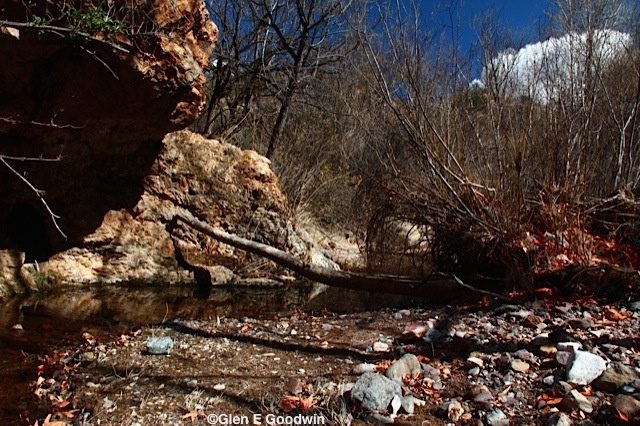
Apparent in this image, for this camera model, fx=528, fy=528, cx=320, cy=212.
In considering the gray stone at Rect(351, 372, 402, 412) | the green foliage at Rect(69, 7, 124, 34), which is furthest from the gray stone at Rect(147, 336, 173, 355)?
the green foliage at Rect(69, 7, 124, 34)

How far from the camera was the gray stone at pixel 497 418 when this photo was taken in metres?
2.60

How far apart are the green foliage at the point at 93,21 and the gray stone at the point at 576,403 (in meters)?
5.06

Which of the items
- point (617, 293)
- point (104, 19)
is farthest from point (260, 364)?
point (104, 19)

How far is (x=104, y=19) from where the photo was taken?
5301 millimetres

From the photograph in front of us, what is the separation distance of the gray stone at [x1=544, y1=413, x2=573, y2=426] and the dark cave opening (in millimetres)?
6906

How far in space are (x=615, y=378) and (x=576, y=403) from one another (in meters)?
0.29

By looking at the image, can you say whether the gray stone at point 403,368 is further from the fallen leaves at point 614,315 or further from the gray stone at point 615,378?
the fallen leaves at point 614,315

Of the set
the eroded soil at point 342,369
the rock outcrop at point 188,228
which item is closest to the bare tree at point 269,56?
the rock outcrop at point 188,228

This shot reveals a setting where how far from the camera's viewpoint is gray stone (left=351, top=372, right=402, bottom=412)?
9.25 ft

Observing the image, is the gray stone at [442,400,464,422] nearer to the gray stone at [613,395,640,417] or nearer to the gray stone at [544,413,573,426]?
the gray stone at [544,413,573,426]

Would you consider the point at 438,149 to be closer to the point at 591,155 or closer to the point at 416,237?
the point at 591,155

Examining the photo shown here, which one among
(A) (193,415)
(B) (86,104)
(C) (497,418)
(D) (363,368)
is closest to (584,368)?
(C) (497,418)

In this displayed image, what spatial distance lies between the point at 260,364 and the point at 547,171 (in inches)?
126

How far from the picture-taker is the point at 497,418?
2.63 m
